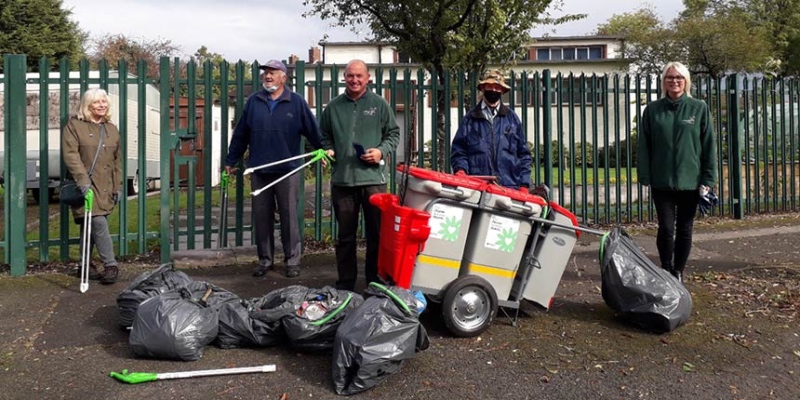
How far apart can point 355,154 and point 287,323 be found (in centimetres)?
166

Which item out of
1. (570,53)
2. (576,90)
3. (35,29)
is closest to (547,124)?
(576,90)

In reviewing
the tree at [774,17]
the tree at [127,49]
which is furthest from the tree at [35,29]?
the tree at [774,17]

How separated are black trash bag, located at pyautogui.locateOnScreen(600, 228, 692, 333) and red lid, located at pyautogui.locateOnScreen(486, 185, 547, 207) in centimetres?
60

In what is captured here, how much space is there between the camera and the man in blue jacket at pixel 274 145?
5836 millimetres

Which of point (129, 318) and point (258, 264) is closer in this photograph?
point (129, 318)

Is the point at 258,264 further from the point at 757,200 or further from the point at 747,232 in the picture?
the point at 757,200

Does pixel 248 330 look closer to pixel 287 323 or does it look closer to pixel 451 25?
pixel 287 323

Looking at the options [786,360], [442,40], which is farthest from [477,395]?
[442,40]

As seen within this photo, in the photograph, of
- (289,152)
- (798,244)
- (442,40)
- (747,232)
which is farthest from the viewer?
(442,40)

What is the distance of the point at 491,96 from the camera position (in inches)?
192

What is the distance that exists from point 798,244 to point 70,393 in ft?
24.5

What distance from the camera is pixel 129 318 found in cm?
427

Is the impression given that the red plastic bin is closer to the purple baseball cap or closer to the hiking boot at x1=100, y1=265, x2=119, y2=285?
the purple baseball cap

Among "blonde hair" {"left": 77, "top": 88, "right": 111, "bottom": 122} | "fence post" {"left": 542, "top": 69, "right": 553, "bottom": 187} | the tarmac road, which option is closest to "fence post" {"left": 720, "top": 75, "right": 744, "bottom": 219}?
"fence post" {"left": 542, "top": 69, "right": 553, "bottom": 187}
